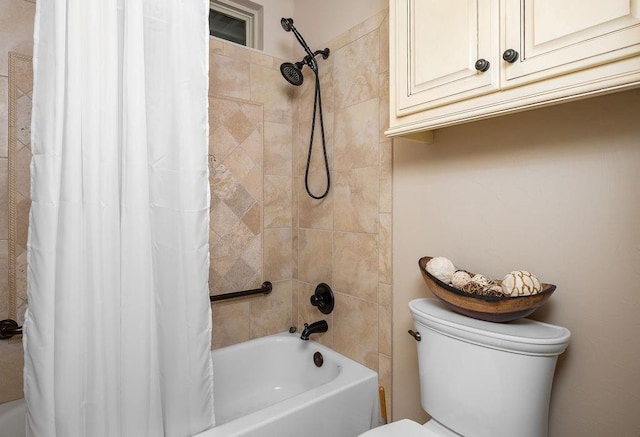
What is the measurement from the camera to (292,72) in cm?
186

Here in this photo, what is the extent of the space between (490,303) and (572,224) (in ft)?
1.12

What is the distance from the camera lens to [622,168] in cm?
92

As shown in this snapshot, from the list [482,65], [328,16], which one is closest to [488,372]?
[482,65]

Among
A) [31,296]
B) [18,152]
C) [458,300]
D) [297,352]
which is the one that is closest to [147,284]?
[31,296]

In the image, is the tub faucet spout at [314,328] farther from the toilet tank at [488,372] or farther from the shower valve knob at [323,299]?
the toilet tank at [488,372]

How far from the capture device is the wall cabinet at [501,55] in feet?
2.42

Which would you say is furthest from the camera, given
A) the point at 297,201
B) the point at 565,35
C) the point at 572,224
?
the point at 297,201

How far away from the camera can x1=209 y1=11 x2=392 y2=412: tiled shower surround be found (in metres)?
1.60

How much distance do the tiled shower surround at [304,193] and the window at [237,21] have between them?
168mm

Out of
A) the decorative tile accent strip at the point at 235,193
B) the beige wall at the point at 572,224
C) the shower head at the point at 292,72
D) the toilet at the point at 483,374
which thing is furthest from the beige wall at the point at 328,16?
the toilet at the point at 483,374

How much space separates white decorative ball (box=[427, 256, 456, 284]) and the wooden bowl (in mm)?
24

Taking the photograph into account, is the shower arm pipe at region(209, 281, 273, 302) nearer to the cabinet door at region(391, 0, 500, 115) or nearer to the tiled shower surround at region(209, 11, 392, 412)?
the tiled shower surround at region(209, 11, 392, 412)

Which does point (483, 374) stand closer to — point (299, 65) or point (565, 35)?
point (565, 35)

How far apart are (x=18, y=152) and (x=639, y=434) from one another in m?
2.25
